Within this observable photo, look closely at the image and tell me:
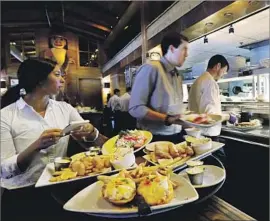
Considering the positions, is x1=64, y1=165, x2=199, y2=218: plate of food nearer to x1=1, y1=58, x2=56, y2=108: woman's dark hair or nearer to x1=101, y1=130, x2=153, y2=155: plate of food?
x1=101, y1=130, x2=153, y2=155: plate of food

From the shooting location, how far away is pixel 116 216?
54 cm

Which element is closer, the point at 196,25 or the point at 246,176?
the point at 246,176

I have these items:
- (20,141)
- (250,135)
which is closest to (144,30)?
(20,141)

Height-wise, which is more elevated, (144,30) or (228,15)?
(228,15)

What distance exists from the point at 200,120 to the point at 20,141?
0.83 m

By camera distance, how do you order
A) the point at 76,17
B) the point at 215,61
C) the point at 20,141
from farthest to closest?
1. the point at 215,61
2. the point at 76,17
3. the point at 20,141

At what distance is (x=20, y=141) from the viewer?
0.95 metres

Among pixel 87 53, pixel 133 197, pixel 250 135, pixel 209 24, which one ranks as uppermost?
pixel 209 24

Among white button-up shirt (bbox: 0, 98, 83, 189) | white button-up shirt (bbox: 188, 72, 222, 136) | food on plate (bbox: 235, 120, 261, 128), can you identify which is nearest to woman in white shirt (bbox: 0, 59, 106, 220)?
white button-up shirt (bbox: 0, 98, 83, 189)

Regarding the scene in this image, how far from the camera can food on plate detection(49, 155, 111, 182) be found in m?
0.74

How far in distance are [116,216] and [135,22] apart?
1.34 metres

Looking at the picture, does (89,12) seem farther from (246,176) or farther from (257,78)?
(246,176)

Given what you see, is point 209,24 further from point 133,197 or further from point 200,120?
point 133,197

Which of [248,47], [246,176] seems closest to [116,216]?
[246,176]
